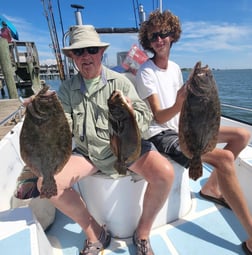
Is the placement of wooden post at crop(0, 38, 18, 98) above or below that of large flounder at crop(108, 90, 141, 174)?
above

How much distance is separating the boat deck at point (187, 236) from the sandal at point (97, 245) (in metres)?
0.07

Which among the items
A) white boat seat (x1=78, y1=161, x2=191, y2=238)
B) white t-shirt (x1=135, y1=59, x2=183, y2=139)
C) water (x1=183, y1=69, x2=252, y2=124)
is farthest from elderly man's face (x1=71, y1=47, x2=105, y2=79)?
white boat seat (x1=78, y1=161, x2=191, y2=238)

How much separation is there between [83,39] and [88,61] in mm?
185

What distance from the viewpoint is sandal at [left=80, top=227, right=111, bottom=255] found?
2.16 meters

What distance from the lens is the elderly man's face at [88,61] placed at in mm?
2025

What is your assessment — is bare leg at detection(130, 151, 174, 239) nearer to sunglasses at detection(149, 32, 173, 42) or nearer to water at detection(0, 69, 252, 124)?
water at detection(0, 69, 252, 124)

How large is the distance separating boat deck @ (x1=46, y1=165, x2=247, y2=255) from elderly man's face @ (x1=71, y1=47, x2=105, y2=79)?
5.47 ft

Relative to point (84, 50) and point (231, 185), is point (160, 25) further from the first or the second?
point (231, 185)

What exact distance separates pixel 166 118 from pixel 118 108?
0.76 meters

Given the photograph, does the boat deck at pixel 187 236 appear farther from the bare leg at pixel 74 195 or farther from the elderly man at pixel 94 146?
the bare leg at pixel 74 195

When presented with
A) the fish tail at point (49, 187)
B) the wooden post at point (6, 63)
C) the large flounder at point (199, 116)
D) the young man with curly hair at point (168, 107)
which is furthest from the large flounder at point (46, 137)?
the wooden post at point (6, 63)

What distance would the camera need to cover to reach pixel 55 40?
17.7 ft

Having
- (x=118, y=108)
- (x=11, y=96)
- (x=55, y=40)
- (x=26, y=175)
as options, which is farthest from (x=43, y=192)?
(x=11, y=96)

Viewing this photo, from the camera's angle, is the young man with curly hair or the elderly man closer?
the elderly man
